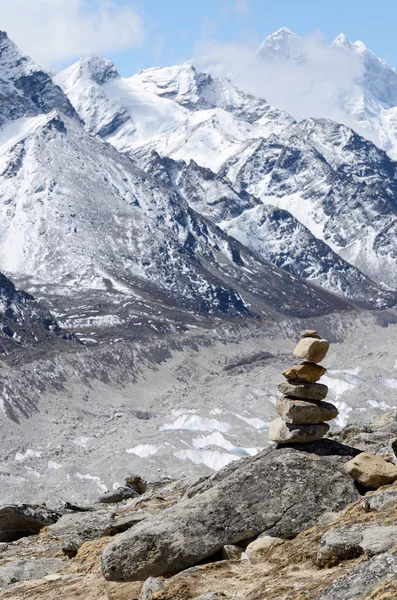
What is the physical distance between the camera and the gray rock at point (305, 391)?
25609mm

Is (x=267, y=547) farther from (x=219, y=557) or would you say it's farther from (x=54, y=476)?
(x=54, y=476)

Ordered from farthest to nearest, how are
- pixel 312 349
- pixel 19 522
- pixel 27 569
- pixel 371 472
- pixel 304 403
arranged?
pixel 19 522 < pixel 312 349 < pixel 304 403 < pixel 27 569 < pixel 371 472

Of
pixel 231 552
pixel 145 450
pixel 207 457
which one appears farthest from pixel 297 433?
pixel 145 450

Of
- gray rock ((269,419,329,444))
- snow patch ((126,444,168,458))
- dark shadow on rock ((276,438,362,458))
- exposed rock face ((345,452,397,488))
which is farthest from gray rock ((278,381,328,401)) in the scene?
snow patch ((126,444,168,458))

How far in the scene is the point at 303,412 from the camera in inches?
981

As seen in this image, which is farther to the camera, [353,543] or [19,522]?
[19,522]

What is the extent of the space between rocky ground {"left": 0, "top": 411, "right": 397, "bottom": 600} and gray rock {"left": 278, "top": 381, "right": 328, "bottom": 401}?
1.44 metres

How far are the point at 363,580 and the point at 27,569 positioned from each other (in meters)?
11.8

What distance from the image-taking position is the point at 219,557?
2072 cm

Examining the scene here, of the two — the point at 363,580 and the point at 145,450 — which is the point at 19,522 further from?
the point at 145,450

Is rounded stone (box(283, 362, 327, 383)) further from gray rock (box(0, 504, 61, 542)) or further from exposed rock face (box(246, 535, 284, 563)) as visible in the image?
gray rock (box(0, 504, 61, 542))

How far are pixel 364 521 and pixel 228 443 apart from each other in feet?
536

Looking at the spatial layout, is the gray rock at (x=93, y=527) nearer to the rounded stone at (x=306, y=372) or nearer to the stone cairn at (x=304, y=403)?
the stone cairn at (x=304, y=403)

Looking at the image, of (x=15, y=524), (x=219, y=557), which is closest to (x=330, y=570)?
(x=219, y=557)
